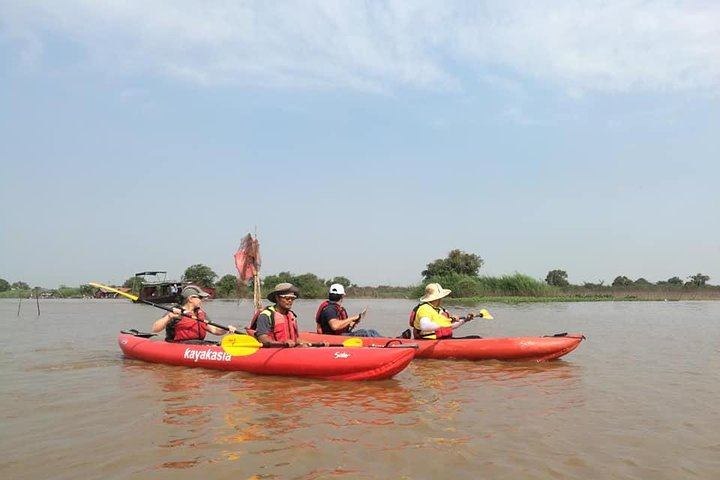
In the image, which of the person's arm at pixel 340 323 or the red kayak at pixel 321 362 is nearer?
the red kayak at pixel 321 362

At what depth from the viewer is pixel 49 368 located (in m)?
7.97

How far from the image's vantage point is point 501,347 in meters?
8.48

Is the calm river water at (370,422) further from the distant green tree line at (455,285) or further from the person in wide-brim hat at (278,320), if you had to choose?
the distant green tree line at (455,285)

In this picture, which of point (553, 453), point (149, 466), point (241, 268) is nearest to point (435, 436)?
point (553, 453)

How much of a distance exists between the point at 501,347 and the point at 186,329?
15.8 feet

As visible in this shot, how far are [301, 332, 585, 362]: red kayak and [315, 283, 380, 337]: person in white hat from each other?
1.49 ft

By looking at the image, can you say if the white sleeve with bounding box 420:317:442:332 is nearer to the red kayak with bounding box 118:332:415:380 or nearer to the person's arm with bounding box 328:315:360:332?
the person's arm with bounding box 328:315:360:332

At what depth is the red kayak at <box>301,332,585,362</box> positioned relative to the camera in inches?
332

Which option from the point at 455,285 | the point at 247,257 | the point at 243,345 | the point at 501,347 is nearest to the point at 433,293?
the point at 501,347

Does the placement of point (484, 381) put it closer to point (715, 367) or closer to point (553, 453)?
point (553, 453)

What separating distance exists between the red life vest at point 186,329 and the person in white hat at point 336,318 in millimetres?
1939

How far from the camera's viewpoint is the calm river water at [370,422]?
12.1ft

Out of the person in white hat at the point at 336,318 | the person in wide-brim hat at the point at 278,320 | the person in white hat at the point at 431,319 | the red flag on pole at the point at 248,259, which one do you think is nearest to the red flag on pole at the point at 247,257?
the red flag on pole at the point at 248,259

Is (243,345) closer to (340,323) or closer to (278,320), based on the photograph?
(278,320)
